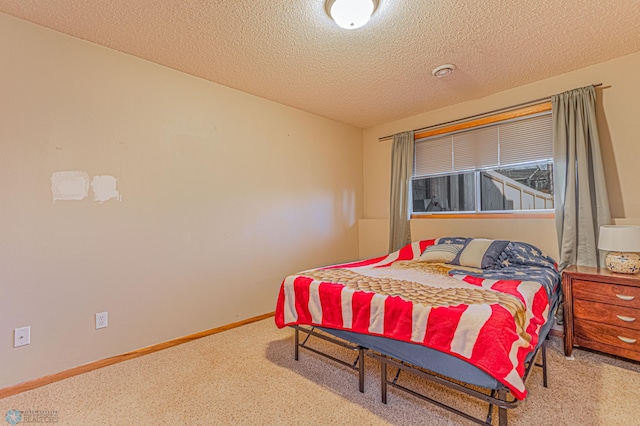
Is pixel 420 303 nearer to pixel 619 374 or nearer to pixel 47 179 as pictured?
pixel 619 374

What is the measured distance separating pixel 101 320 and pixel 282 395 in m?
1.51

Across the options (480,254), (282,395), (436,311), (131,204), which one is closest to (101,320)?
(131,204)

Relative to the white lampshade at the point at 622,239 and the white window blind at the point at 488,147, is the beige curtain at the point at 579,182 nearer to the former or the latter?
the white window blind at the point at 488,147

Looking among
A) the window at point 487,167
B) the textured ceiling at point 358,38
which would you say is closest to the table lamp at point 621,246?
the window at point 487,167

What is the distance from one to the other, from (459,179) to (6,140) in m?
4.04

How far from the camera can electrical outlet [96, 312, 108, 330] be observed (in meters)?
2.33

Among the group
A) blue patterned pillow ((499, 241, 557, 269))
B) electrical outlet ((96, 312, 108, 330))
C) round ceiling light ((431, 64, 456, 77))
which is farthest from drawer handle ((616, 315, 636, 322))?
electrical outlet ((96, 312, 108, 330))

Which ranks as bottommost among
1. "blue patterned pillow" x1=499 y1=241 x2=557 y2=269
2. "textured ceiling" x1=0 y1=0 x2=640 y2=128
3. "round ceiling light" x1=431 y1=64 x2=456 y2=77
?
"blue patterned pillow" x1=499 y1=241 x2=557 y2=269

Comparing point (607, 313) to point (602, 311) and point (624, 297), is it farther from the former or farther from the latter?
point (624, 297)

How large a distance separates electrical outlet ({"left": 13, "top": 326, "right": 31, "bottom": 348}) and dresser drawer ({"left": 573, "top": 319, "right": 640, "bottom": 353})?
388cm

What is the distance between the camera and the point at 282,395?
1911 mm

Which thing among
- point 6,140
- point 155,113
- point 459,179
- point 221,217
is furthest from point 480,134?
point 6,140

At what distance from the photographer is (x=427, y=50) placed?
2.44 meters

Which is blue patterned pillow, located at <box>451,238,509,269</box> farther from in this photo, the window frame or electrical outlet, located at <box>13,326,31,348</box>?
electrical outlet, located at <box>13,326,31,348</box>
